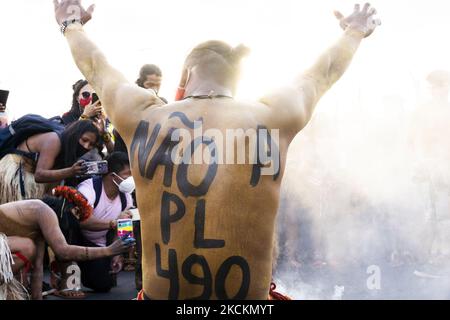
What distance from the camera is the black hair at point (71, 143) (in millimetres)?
4484

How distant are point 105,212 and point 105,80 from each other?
9.04ft

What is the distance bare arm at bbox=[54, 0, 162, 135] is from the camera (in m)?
1.98

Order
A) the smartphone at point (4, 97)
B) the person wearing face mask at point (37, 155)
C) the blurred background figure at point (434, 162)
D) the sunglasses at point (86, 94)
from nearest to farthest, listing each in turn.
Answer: the person wearing face mask at point (37, 155), the sunglasses at point (86, 94), the blurred background figure at point (434, 162), the smartphone at point (4, 97)

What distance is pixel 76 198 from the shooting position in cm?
427

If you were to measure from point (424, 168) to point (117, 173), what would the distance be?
9.76 ft

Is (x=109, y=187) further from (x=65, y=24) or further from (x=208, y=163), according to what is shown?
(x=208, y=163)

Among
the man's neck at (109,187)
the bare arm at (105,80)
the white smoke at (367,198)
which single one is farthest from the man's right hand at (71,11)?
the white smoke at (367,198)

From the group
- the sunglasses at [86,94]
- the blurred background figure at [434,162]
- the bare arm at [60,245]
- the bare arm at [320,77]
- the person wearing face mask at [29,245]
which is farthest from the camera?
the blurred background figure at [434,162]

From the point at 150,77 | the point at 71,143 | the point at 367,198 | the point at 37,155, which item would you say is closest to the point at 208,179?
the point at 71,143

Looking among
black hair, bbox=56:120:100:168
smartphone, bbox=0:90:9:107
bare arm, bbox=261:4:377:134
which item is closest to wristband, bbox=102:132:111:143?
black hair, bbox=56:120:100:168

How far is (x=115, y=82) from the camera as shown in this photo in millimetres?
2051

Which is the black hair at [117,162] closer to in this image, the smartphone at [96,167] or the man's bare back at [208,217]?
the smartphone at [96,167]
